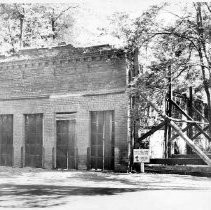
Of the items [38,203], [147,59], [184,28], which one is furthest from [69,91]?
[38,203]

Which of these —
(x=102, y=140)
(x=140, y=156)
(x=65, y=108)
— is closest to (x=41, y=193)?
(x=140, y=156)


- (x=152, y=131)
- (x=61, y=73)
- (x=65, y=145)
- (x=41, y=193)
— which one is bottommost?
(x=41, y=193)

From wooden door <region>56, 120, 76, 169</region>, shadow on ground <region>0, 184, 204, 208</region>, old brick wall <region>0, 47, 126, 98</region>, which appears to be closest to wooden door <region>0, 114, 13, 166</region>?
old brick wall <region>0, 47, 126, 98</region>

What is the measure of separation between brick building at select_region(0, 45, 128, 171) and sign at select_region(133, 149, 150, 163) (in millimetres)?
457

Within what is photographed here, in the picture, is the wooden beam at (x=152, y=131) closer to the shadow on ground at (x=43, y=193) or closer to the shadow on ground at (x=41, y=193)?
the shadow on ground at (x=43, y=193)

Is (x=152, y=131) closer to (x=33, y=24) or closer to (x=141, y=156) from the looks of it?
(x=141, y=156)

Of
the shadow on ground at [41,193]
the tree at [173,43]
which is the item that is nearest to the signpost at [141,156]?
→ the tree at [173,43]

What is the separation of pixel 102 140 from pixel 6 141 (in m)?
4.40

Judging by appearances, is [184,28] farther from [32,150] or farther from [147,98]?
[32,150]

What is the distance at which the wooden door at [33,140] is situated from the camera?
15.2 meters

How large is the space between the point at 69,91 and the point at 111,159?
3.15 m

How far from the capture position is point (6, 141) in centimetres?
1567

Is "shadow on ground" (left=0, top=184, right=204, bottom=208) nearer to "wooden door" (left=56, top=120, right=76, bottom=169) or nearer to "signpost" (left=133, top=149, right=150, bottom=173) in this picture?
"signpost" (left=133, top=149, right=150, bottom=173)

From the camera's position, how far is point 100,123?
1411 centimetres
